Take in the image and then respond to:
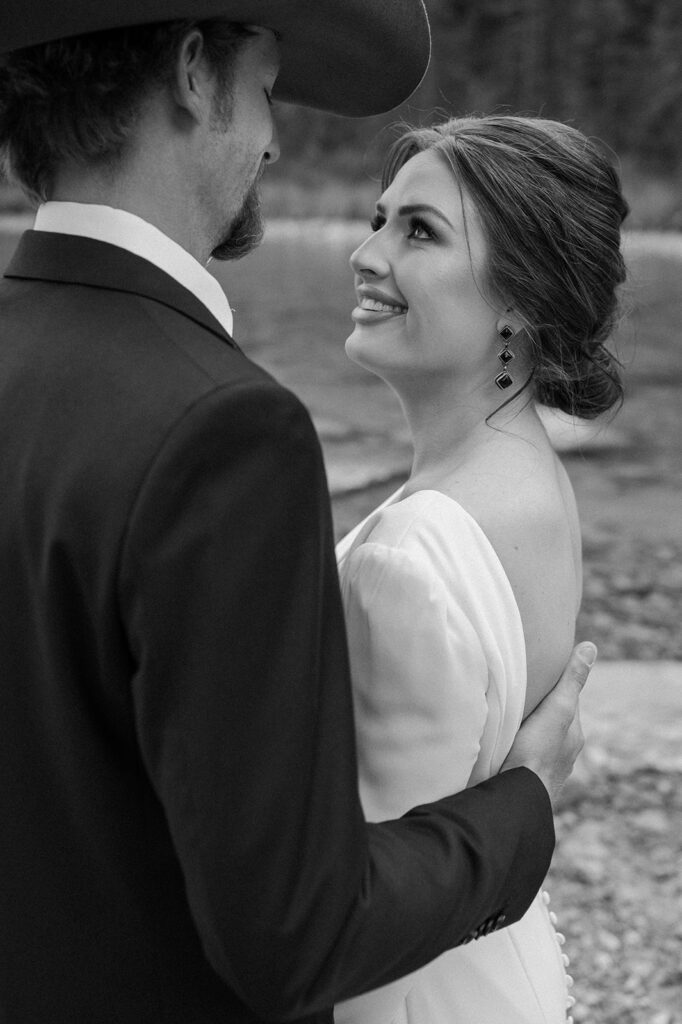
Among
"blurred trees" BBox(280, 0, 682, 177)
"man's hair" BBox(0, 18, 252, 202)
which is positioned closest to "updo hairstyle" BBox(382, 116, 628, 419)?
"man's hair" BBox(0, 18, 252, 202)

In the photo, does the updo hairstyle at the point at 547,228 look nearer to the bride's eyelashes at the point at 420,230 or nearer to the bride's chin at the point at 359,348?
the bride's eyelashes at the point at 420,230

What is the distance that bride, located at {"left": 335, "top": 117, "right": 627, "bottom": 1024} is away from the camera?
5.23 ft

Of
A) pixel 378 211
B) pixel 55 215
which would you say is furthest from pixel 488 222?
pixel 55 215

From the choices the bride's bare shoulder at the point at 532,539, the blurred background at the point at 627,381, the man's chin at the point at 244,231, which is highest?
the man's chin at the point at 244,231

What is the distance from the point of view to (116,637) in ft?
3.43

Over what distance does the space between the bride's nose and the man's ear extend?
823mm

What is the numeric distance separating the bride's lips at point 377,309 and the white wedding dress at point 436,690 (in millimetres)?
339

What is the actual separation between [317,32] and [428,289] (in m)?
0.68

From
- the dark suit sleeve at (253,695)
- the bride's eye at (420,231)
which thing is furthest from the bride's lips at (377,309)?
the dark suit sleeve at (253,695)

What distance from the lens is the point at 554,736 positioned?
62.9 inches

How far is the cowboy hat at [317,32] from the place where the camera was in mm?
1078

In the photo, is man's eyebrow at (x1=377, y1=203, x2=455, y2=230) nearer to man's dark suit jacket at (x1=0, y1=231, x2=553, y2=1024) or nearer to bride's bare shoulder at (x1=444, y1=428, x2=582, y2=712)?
bride's bare shoulder at (x1=444, y1=428, x2=582, y2=712)

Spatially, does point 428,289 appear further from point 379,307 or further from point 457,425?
point 457,425

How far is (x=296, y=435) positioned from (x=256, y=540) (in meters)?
0.09
